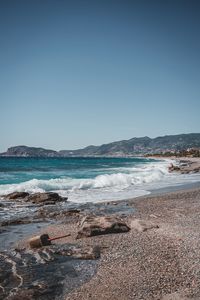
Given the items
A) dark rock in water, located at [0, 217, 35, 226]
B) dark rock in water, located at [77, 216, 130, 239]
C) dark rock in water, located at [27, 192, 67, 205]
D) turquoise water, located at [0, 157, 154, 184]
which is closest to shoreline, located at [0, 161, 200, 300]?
dark rock in water, located at [77, 216, 130, 239]

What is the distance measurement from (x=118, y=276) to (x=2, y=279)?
2778 millimetres

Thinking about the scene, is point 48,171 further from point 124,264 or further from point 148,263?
point 148,263

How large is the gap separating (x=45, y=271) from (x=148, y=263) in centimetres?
267

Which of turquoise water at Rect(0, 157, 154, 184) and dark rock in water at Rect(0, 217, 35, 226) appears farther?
turquoise water at Rect(0, 157, 154, 184)

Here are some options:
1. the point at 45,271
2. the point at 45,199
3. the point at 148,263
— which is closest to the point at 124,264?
the point at 148,263

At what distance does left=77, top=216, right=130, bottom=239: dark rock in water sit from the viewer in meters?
11.5

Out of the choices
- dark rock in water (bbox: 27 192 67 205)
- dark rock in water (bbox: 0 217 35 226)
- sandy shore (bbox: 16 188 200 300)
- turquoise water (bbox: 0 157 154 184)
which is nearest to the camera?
sandy shore (bbox: 16 188 200 300)

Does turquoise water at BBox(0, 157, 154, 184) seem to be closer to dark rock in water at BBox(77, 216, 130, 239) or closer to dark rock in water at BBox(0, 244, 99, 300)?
dark rock in water at BBox(77, 216, 130, 239)

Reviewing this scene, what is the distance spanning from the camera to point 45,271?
8219 millimetres

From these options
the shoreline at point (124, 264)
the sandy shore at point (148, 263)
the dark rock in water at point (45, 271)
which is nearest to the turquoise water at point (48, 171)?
the shoreline at point (124, 264)

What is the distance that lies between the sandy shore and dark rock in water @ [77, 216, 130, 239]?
1.07 ft

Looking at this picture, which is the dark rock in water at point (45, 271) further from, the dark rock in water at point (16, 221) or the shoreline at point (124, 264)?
the dark rock in water at point (16, 221)

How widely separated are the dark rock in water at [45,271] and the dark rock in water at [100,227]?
1.28 meters

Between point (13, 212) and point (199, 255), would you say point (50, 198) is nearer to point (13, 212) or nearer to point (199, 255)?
point (13, 212)
